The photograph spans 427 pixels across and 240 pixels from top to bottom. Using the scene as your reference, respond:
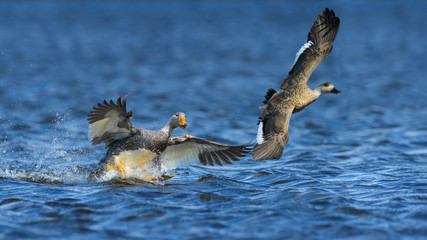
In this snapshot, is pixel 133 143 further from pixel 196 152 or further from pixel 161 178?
pixel 196 152

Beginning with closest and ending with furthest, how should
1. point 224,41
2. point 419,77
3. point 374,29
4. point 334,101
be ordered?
point 334,101, point 419,77, point 224,41, point 374,29

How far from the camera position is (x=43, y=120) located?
13.0m

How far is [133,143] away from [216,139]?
384 cm

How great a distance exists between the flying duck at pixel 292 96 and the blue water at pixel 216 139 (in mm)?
720

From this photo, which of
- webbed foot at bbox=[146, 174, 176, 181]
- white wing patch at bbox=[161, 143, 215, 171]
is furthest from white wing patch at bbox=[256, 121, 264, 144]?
webbed foot at bbox=[146, 174, 176, 181]

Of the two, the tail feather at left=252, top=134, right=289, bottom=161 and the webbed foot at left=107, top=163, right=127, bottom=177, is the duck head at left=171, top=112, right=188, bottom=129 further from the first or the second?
the tail feather at left=252, top=134, right=289, bottom=161

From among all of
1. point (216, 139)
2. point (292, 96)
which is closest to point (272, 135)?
point (292, 96)

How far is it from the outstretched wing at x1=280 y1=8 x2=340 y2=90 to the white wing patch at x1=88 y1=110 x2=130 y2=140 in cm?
253

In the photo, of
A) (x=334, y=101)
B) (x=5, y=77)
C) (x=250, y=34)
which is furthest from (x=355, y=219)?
(x=250, y=34)

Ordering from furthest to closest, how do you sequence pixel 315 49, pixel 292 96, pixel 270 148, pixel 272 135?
pixel 315 49 → pixel 292 96 → pixel 272 135 → pixel 270 148

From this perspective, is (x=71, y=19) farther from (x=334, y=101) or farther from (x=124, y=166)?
(x=124, y=166)

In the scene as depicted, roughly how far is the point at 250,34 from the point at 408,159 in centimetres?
2763

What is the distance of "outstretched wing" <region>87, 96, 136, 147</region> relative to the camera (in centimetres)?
789

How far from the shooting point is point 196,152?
30.0 ft
